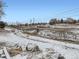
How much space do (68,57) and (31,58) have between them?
2340 mm

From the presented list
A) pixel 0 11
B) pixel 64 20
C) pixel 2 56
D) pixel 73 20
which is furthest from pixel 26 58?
pixel 64 20

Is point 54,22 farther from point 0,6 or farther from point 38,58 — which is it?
point 38,58

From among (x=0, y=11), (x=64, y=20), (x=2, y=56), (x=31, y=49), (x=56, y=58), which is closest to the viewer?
(x=56, y=58)

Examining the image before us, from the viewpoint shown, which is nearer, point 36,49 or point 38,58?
point 38,58

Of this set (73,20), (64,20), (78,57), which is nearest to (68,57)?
(78,57)

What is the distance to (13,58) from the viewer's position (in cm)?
1259

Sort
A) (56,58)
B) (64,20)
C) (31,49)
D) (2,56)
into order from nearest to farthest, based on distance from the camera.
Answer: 1. (56,58)
2. (2,56)
3. (31,49)
4. (64,20)

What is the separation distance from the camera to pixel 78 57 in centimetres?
1255

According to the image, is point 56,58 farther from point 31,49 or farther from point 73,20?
point 73,20

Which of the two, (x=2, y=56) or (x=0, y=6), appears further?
(x=0, y=6)

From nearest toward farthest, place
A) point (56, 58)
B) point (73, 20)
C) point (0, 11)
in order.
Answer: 1. point (56, 58)
2. point (0, 11)
3. point (73, 20)

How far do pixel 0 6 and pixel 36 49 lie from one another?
18.6m

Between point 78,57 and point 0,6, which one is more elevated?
point 0,6

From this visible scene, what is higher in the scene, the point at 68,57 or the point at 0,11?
the point at 0,11
